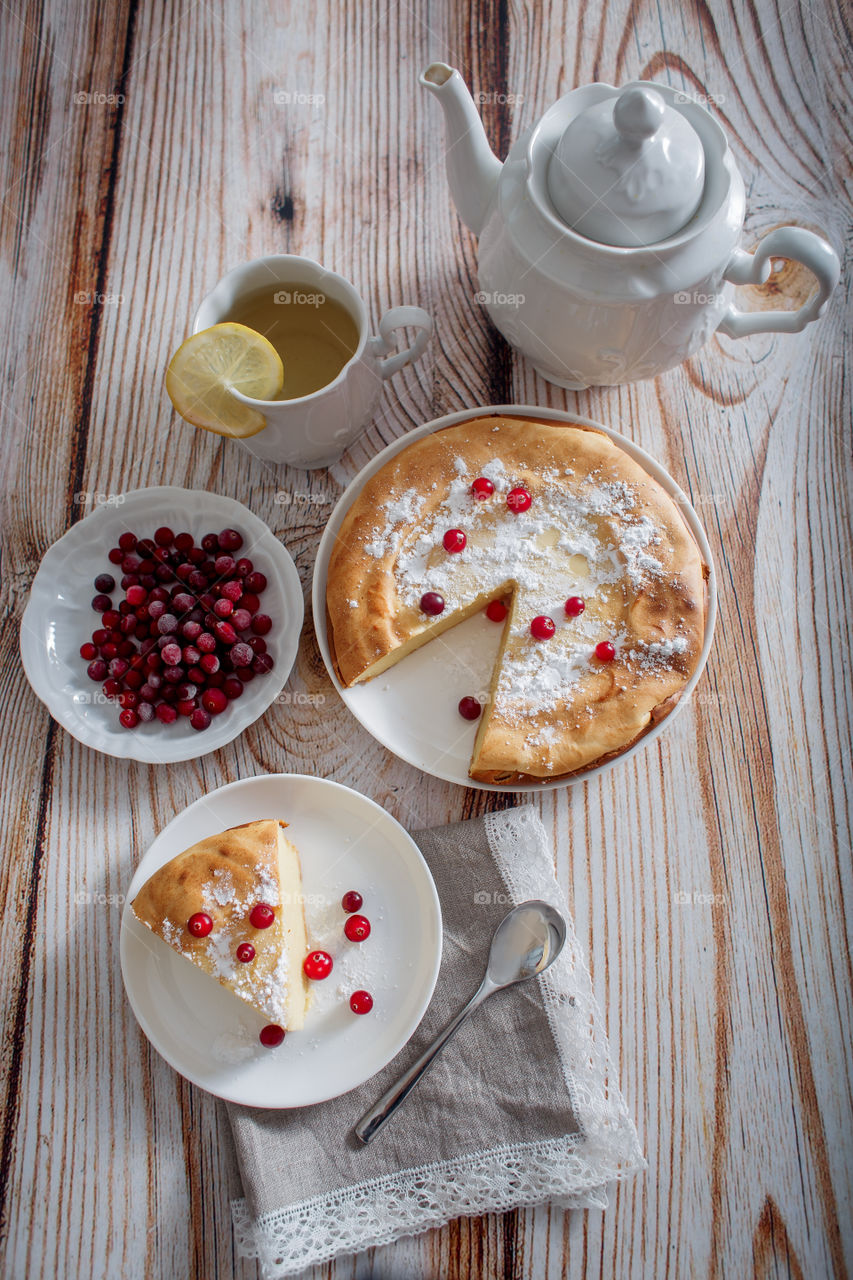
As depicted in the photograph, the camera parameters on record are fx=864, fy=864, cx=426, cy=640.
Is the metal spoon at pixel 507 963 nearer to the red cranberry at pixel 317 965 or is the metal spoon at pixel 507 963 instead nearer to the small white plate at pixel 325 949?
the small white plate at pixel 325 949

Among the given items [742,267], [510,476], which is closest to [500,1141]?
[510,476]

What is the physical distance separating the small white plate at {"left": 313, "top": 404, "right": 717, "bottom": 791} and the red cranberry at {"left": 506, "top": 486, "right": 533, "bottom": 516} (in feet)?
0.86

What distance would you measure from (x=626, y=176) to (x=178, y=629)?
4.71 feet

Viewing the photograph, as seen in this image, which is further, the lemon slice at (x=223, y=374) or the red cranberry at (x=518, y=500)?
the red cranberry at (x=518, y=500)

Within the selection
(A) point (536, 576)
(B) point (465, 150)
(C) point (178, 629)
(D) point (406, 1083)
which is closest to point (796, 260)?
(B) point (465, 150)

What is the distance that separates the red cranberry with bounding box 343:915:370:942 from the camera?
2.08 metres

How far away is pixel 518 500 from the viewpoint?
2105mm

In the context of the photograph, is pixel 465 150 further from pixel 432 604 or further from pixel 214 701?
pixel 214 701

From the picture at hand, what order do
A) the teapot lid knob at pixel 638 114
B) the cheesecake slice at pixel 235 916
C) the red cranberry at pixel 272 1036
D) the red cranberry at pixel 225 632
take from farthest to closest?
the red cranberry at pixel 225 632 → the red cranberry at pixel 272 1036 → the cheesecake slice at pixel 235 916 → the teapot lid knob at pixel 638 114

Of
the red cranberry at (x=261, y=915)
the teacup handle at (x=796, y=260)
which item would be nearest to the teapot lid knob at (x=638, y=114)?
the teacup handle at (x=796, y=260)

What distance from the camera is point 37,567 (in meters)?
2.38

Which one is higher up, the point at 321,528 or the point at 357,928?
the point at 321,528

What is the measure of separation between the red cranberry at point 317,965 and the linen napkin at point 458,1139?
0.93 feet

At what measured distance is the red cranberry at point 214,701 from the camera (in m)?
2.14
